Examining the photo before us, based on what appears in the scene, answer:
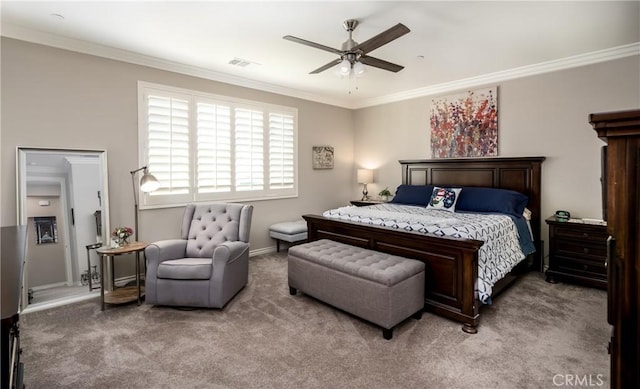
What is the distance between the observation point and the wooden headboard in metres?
4.29

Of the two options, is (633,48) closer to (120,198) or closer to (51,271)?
(120,198)

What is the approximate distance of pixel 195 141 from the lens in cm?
437

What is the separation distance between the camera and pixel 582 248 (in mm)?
3639

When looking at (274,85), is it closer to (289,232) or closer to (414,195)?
(289,232)

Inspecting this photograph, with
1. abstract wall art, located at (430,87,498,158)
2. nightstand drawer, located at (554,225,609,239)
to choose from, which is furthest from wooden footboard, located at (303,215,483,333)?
abstract wall art, located at (430,87,498,158)

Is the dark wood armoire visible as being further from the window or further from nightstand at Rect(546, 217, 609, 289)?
the window

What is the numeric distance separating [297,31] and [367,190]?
376 centimetres

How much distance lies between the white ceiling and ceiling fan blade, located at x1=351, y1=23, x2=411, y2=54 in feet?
1.11

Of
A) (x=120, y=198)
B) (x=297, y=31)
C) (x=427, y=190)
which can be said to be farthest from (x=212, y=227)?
(x=427, y=190)

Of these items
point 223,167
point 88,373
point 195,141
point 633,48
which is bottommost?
point 88,373

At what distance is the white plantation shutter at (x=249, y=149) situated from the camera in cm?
485

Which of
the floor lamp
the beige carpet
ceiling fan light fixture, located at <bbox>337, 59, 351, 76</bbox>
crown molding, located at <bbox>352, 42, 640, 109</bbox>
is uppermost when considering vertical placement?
crown molding, located at <bbox>352, 42, 640, 109</bbox>

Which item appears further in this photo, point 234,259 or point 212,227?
point 212,227

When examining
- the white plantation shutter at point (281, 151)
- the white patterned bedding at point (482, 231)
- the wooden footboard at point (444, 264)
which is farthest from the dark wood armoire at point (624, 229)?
the white plantation shutter at point (281, 151)
